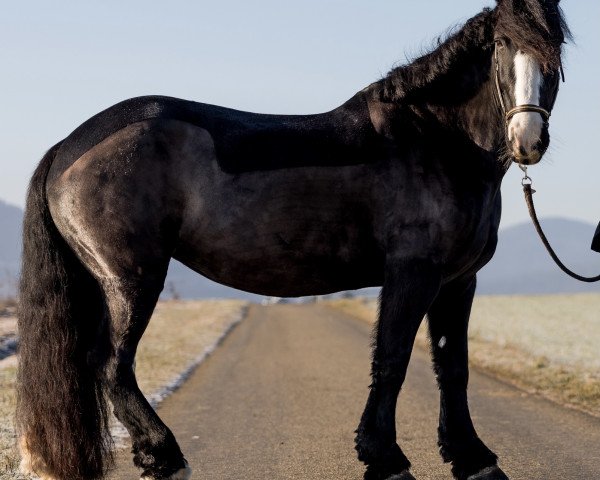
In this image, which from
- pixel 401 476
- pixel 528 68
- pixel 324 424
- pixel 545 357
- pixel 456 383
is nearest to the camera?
pixel 528 68

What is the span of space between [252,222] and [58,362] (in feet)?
4.75

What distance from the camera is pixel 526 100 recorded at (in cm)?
544

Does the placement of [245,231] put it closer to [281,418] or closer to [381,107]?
[381,107]

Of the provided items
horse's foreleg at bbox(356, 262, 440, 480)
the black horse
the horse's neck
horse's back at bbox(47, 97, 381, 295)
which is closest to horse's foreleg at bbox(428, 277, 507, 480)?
the black horse

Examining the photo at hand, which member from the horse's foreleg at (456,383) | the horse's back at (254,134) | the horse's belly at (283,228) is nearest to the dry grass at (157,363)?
the horse's belly at (283,228)

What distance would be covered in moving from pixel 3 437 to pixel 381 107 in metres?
5.28

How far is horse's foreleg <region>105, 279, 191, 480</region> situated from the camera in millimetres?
5531

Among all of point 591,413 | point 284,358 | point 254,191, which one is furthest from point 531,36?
point 284,358

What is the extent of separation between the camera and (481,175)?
19.2 feet

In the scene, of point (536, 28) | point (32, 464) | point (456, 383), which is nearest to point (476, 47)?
point (536, 28)

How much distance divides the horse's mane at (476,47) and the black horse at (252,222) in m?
0.01

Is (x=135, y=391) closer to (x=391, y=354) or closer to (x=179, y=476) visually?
(x=179, y=476)

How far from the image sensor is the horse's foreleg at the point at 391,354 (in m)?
5.61

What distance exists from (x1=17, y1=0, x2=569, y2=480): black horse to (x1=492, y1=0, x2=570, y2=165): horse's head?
0.01 meters
